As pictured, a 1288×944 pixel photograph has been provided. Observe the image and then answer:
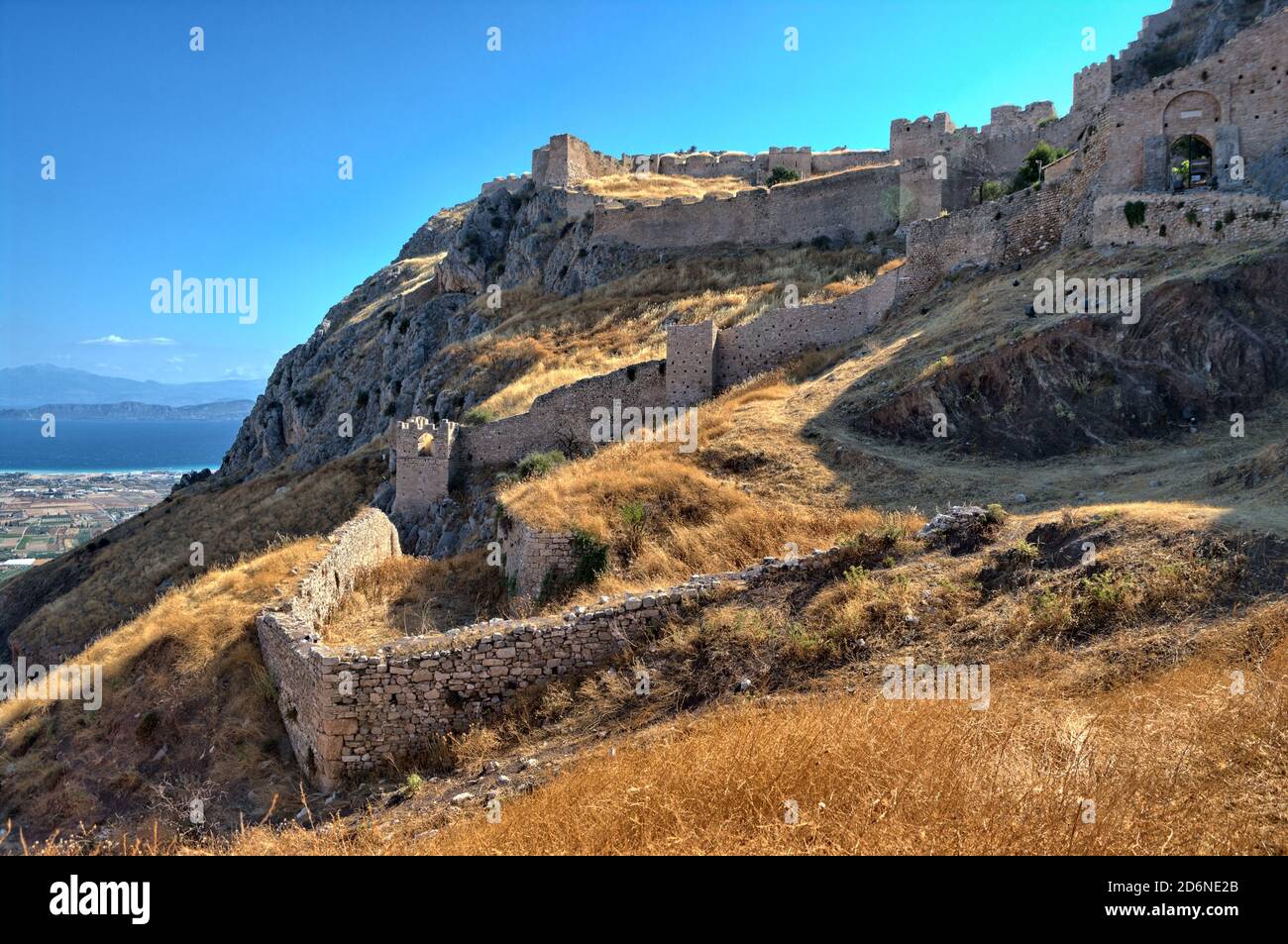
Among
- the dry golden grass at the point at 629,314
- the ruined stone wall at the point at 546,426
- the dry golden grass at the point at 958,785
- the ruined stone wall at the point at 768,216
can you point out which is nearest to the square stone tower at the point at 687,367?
the ruined stone wall at the point at 546,426

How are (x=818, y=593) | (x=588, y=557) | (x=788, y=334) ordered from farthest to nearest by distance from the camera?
(x=788, y=334) < (x=588, y=557) < (x=818, y=593)

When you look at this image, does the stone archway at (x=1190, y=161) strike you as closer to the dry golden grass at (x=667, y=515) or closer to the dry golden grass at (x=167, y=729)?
the dry golden grass at (x=667, y=515)

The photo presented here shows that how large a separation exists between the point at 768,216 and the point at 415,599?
2967 centimetres

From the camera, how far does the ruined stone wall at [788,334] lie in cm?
2077

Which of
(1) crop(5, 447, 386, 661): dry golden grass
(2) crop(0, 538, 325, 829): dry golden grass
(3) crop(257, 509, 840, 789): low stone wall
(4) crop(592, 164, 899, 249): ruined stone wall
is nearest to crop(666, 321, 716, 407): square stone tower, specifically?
(1) crop(5, 447, 386, 661): dry golden grass

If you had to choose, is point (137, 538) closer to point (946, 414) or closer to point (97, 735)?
point (97, 735)

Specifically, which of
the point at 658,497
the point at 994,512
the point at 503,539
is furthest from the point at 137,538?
the point at 994,512

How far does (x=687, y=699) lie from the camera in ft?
24.9

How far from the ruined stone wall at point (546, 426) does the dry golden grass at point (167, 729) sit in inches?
296

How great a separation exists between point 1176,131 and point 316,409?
138 feet

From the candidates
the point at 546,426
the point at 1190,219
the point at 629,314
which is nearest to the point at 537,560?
the point at 546,426

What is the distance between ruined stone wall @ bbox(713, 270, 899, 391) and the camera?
20.8m

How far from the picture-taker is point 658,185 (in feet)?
160

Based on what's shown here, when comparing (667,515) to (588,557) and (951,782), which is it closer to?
(588,557)
